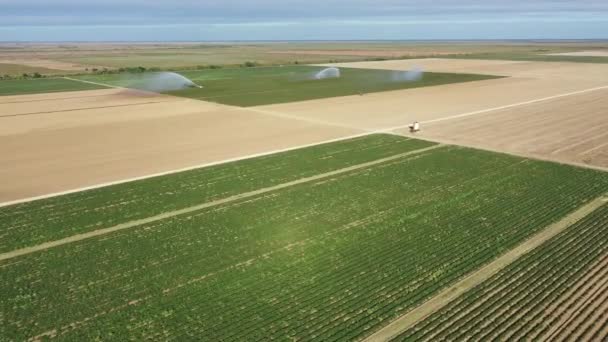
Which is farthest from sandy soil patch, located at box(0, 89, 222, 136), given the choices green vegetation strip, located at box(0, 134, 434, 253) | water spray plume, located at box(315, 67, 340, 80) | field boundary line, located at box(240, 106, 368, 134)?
water spray plume, located at box(315, 67, 340, 80)

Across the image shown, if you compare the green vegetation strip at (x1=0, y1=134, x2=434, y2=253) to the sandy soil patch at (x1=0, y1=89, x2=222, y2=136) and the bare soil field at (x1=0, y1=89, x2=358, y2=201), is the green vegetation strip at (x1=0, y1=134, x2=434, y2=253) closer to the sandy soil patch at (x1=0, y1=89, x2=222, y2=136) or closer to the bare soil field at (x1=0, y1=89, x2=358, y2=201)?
the bare soil field at (x1=0, y1=89, x2=358, y2=201)

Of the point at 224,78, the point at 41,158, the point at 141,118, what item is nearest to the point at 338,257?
the point at 41,158

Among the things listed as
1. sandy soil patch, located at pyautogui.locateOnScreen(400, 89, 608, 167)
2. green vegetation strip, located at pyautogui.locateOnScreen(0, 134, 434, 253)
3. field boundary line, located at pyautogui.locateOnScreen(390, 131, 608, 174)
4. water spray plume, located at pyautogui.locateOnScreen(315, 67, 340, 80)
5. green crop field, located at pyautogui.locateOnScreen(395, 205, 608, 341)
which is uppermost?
water spray plume, located at pyautogui.locateOnScreen(315, 67, 340, 80)

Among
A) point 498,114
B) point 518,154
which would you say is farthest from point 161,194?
point 498,114

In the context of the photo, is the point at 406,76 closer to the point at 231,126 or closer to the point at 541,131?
the point at 541,131

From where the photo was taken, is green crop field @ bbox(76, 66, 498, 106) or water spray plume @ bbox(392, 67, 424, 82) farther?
water spray plume @ bbox(392, 67, 424, 82)

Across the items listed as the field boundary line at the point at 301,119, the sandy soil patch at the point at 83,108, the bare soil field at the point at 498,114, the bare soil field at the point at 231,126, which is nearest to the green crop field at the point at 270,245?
the bare soil field at the point at 231,126
